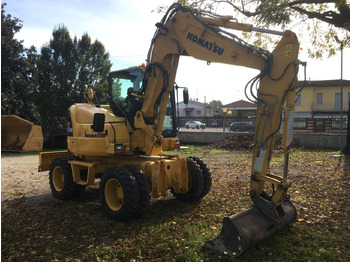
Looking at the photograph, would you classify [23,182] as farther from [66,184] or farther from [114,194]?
[114,194]

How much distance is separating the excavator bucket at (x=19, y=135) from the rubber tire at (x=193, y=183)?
42.6 feet

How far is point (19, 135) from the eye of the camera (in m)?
17.2

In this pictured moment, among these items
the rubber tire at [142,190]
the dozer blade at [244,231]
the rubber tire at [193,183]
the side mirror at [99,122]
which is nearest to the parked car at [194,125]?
the rubber tire at [193,183]

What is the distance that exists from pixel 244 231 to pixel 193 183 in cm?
236

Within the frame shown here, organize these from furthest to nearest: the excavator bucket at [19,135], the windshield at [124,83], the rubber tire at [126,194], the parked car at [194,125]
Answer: the parked car at [194,125]
the excavator bucket at [19,135]
the windshield at [124,83]
the rubber tire at [126,194]

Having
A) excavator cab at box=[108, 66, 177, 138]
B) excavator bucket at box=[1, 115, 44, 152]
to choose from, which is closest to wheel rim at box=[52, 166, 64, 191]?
excavator cab at box=[108, 66, 177, 138]

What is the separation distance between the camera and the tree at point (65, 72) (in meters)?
20.2

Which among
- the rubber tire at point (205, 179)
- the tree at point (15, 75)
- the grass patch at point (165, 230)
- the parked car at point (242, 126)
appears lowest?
the grass patch at point (165, 230)

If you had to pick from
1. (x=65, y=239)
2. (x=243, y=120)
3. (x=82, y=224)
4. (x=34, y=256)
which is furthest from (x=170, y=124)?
(x=243, y=120)

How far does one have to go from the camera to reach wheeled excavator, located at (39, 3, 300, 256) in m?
4.49

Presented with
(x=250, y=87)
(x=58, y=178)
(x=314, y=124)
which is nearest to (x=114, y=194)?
(x=58, y=178)

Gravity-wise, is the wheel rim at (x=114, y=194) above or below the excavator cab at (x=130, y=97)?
below

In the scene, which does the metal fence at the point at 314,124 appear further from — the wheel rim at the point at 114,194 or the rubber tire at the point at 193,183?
the wheel rim at the point at 114,194

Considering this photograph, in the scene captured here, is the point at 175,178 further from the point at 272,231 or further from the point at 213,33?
the point at 213,33
